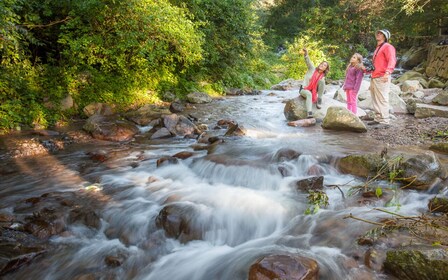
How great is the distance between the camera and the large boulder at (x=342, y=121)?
8039 mm

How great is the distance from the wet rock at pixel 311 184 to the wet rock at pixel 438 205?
56.9 inches

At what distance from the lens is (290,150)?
626cm

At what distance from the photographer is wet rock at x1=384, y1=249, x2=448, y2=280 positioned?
2664mm

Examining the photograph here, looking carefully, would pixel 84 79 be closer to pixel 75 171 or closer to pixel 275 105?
pixel 75 171

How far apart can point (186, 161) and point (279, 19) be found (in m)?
34.3

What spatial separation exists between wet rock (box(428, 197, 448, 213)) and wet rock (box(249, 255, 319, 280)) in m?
2.10

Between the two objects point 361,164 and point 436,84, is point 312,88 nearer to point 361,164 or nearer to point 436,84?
point 361,164

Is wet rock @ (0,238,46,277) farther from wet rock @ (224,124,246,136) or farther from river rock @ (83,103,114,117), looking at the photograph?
river rock @ (83,103,114,117)

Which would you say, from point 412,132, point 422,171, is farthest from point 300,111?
point 422,171

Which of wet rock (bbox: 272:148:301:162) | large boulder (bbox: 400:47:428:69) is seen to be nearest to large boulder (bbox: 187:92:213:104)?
wet rock (bbox: 272:148:301:162)

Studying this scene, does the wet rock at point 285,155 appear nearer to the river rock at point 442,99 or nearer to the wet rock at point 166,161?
the wet rock at point 166,161

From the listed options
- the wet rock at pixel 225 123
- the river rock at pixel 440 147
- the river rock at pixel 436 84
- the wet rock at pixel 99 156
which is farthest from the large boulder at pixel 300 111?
the river rock at pixel 436 84

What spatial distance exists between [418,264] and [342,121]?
5.88 m

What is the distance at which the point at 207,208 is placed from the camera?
4578 mm
